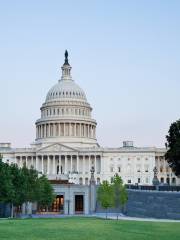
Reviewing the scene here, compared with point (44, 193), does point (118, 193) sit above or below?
below

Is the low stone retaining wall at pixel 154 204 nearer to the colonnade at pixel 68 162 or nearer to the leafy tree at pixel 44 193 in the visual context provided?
the leafy tree at pixel 44 193

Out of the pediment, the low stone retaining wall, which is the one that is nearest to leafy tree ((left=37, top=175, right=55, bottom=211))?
the low stone retaining wall

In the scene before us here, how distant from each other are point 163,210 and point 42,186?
2641 centimetres

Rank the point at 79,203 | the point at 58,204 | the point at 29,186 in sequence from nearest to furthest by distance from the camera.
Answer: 1. the point at 29,186
2. the point at 79,203
3. the point at 58,204

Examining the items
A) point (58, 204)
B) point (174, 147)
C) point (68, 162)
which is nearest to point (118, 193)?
point (174, 147)

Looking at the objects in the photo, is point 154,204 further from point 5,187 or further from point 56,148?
point 56,148

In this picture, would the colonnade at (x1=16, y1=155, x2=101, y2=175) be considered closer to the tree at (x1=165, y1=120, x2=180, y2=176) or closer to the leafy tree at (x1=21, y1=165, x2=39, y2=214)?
the tree at (x1=165, y1=120, x2=180, y2=176)

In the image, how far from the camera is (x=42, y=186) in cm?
9850

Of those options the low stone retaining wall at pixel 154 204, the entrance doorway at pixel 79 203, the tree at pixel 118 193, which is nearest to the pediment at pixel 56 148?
the entrance doorway at pixel 79 203

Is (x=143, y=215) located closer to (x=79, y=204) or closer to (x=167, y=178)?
(x=79, y=204)

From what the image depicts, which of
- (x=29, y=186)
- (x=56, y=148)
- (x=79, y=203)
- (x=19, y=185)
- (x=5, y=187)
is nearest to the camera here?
(x=5, y=187)

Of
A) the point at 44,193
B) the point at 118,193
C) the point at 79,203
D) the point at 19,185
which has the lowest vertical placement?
the point at 79,203

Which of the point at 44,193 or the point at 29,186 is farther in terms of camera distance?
the point at 44,193

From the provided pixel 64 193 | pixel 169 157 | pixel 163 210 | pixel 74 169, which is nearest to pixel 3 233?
pixel 163 210
